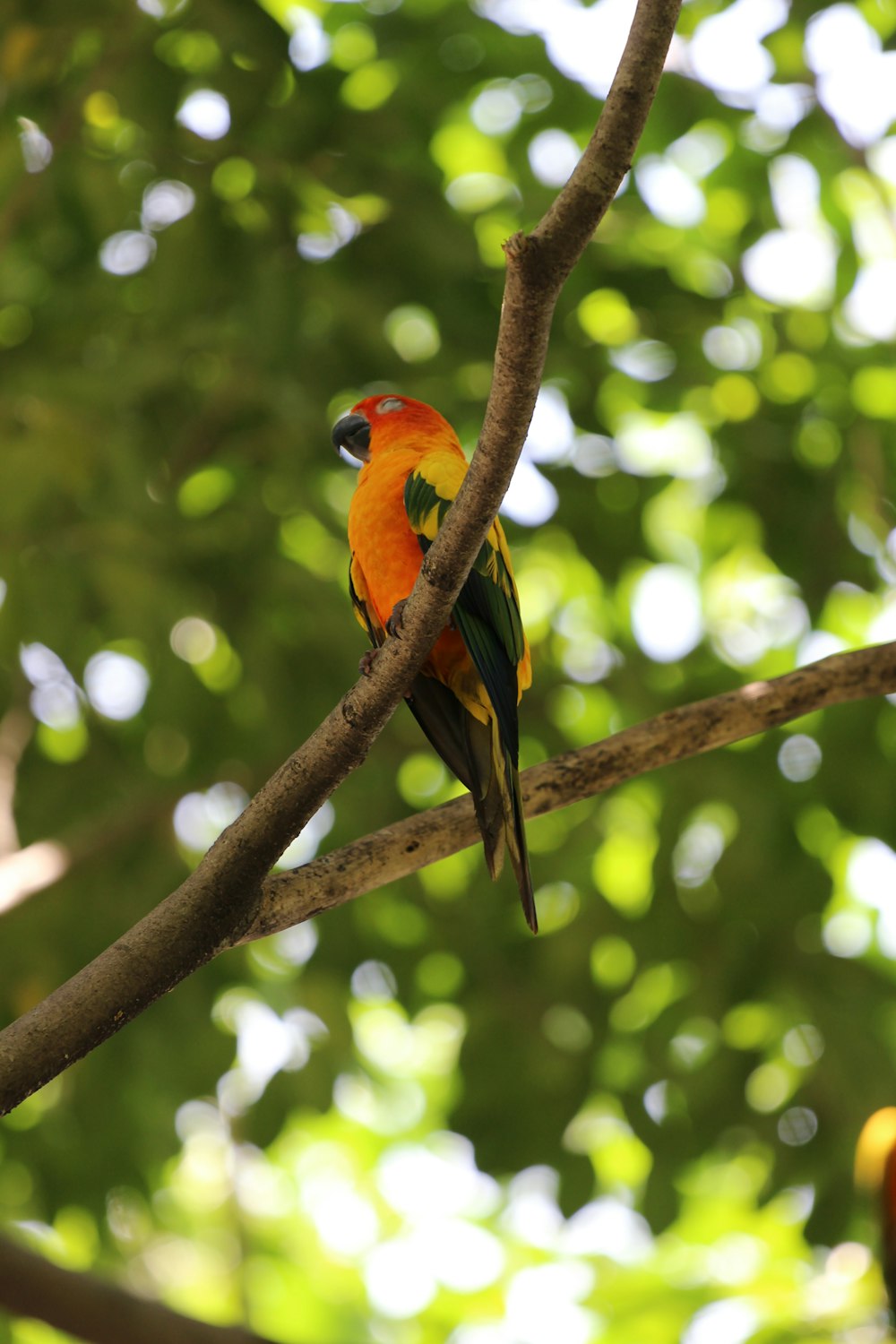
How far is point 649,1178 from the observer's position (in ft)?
12.9

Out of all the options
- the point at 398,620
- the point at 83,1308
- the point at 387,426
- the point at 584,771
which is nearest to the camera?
the point at 398,620

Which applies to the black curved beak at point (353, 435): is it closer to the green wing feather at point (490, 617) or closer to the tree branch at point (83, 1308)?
the green wing feather at point (490, 617)

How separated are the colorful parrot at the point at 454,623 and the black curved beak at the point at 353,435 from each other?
1.10 feet

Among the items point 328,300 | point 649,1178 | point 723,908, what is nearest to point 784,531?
point 723,908

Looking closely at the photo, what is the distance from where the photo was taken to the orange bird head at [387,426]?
350 cm

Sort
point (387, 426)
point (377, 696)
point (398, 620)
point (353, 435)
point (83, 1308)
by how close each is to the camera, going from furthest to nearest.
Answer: point (353, 435)
point (387, 426)
point (83, 1308)
point (398, 620)
point (377, 696)

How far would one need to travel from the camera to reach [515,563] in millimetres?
4320

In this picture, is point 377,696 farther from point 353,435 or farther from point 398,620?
point 353,435

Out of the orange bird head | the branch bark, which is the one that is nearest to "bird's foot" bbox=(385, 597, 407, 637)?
the branch bark

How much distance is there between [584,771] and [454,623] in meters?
0.51

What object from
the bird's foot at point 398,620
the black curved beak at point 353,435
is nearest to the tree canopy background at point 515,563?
the black curved beak at point 353,435

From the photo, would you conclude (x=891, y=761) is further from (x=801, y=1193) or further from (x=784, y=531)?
(x=801, y=1193)

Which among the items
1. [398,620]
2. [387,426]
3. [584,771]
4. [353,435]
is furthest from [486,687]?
[353,435]

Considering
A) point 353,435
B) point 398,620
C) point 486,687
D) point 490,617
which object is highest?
point 353,435
